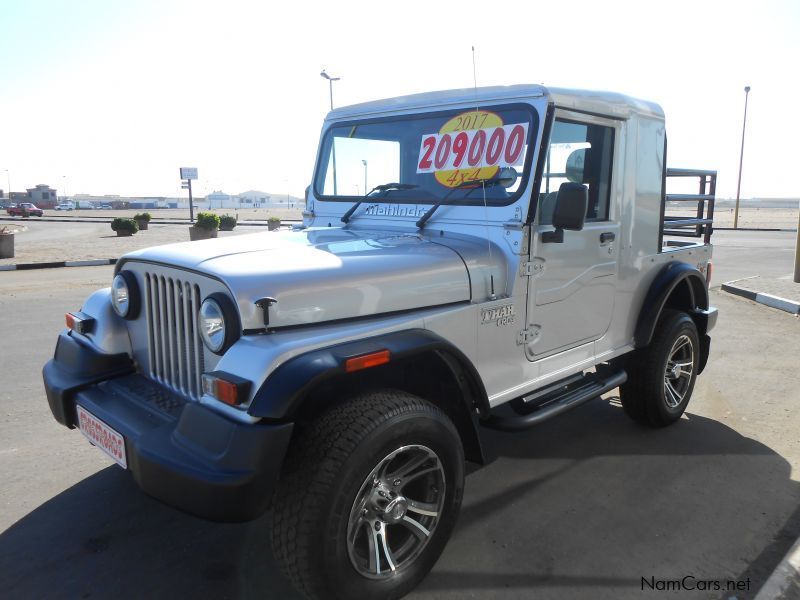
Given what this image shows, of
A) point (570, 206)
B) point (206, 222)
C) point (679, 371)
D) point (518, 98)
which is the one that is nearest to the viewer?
point (570, 206)

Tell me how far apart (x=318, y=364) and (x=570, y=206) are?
1.41 meters

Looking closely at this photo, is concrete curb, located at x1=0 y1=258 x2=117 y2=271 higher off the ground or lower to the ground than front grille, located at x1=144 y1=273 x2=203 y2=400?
lower

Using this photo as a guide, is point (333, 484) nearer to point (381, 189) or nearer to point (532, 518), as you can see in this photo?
point (532, 518)

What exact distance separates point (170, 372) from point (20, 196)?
12651cm

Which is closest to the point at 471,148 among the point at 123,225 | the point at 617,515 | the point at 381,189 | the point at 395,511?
the point at 381,189

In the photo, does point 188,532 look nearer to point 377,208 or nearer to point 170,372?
point 170,372

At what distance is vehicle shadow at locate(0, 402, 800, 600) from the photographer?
259cm

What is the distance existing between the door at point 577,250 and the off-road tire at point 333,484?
1112mm

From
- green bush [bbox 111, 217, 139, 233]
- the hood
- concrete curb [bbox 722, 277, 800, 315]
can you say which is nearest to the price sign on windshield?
the hood

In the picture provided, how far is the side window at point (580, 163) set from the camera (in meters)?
3.11

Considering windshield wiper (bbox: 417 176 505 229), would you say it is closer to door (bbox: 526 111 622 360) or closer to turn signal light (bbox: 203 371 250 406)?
door (bbox: 526 111 622 360)

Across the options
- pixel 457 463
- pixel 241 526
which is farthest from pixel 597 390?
pixel 241 526

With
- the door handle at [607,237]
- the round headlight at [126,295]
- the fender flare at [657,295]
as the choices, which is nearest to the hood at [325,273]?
the round headlight at [126,295]

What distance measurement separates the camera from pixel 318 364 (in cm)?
215
